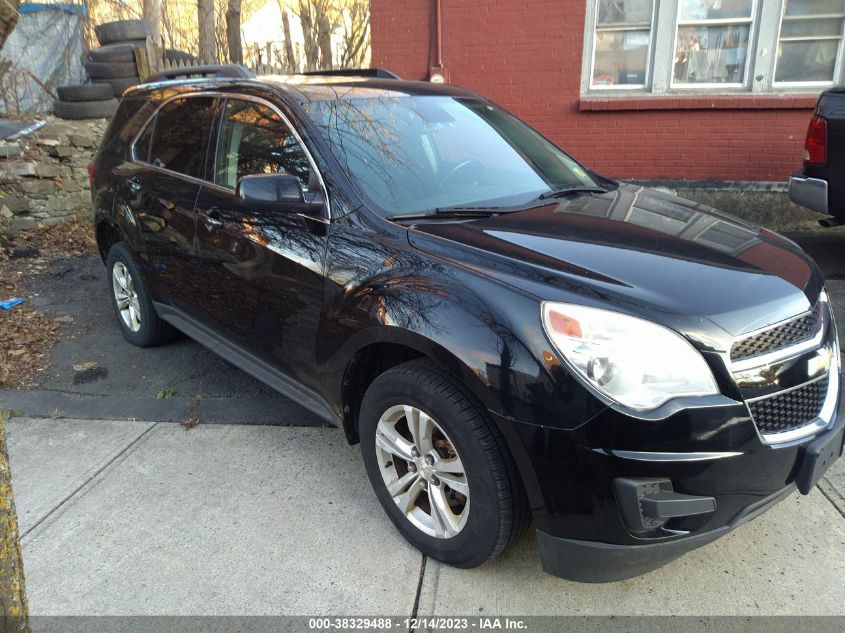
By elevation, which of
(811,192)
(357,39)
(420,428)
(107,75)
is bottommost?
(420,428)

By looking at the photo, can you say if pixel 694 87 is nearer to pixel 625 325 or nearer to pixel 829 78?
pixel 829 78

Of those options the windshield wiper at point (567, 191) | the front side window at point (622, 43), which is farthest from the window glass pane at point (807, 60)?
the windshield wiper at point (567, 191)

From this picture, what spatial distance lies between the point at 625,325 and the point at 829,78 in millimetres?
7241

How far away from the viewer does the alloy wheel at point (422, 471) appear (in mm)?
2430

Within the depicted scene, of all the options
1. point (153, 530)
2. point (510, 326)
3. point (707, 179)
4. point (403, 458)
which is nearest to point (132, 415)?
point (153, 530)

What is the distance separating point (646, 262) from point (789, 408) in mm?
663

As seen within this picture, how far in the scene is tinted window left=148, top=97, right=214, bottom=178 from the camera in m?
3.73

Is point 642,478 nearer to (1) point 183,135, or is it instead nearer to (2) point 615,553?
(2) point 615,553

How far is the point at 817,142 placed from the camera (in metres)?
5.51

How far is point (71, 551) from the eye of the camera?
274cm

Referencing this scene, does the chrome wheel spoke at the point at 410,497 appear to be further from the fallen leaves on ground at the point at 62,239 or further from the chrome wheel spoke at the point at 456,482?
the fallen leaves on ground at the point at 62,239

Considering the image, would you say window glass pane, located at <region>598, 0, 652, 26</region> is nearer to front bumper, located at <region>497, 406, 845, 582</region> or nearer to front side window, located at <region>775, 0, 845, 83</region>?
front side window, located at <region>775, 0, 845, 83</region>

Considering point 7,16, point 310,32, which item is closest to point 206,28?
point 310,32

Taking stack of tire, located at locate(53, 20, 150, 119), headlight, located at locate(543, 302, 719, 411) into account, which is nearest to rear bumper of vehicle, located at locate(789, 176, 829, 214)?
headlight, located at locate(543, 302, 719, 411)
